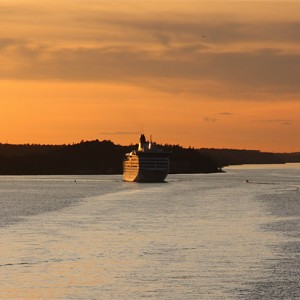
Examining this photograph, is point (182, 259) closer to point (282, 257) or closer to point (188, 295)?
point (282, 257)

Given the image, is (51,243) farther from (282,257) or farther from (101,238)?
(282,257)

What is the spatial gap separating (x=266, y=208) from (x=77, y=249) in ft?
165

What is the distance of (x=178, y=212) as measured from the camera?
8581cm

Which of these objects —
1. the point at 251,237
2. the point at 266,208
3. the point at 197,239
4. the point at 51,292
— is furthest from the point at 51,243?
the point at 266,208

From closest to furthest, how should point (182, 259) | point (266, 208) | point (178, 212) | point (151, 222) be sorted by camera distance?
point (182, 259)
point (151, 222)
point (178, 212)
point (266, 208)

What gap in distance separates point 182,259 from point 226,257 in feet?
7.21

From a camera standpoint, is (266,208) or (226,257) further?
(266,208)

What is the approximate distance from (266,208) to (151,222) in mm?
27341

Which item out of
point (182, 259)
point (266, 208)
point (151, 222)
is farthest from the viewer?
point (266, 208)

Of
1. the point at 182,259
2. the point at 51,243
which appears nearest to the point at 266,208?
the point at 51,243

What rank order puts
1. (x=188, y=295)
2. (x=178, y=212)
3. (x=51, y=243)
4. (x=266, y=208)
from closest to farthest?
1. (x=188, y=295)
2. (x=51, y=243)
3. (x=178, y=212)
4. (x=266, y=208)

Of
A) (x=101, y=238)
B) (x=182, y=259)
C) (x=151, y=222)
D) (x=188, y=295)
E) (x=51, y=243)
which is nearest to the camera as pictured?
(x=188, y=295)

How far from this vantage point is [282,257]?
43.2 meters

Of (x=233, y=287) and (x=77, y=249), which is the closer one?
(x=233, y=287)
